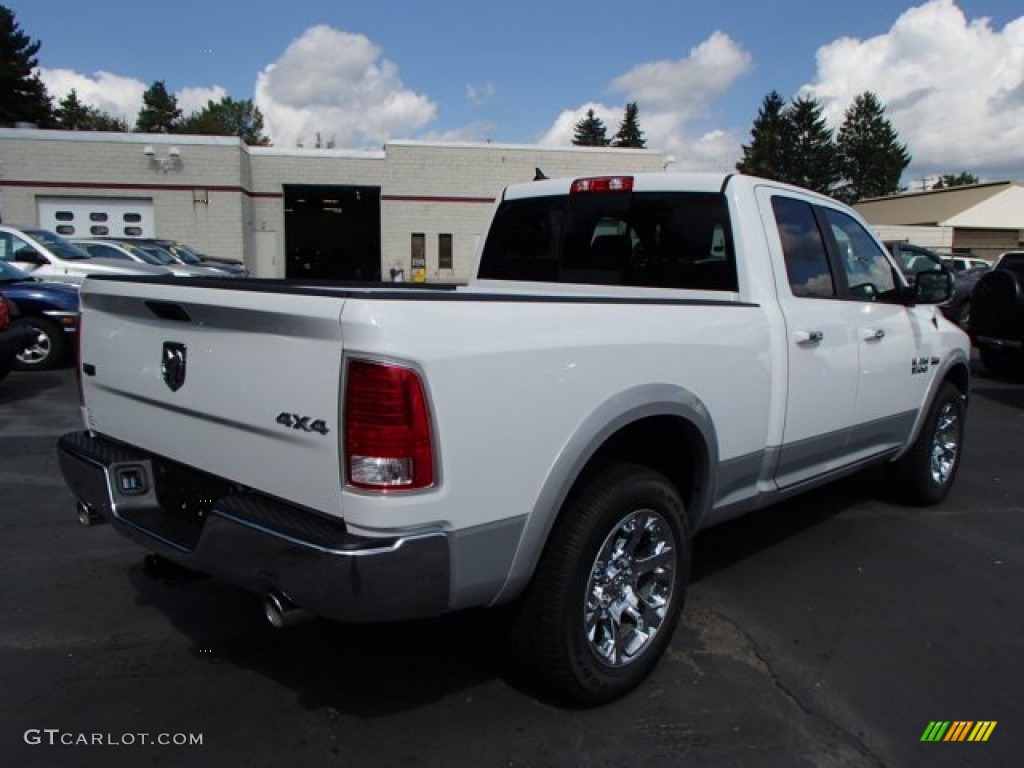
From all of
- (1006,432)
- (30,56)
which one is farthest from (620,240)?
(30,56)

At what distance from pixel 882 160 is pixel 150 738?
4301 inches

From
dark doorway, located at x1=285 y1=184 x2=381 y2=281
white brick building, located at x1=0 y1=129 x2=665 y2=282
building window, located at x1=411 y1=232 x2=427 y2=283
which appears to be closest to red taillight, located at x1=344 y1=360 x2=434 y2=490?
white brick building, located at x1=0 y1=129 x2=665 y2=282

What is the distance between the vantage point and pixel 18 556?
4.27m

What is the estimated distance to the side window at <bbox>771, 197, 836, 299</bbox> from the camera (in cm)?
390

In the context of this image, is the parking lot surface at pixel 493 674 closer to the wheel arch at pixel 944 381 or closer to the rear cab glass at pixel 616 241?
the wheel arch at pixel 944 381

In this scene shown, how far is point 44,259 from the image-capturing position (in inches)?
486

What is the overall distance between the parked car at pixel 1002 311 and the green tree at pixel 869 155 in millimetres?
94218

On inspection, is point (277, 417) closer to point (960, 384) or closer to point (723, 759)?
point (723, 759)

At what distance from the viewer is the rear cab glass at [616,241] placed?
3.86 m

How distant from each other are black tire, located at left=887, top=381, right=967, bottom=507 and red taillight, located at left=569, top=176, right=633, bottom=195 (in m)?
2.56

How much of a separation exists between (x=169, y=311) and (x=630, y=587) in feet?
6.31

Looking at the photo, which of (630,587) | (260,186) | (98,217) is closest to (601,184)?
(630,587)

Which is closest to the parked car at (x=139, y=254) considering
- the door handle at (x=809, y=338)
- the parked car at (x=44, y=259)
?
the parked car at (x=44, y=259)

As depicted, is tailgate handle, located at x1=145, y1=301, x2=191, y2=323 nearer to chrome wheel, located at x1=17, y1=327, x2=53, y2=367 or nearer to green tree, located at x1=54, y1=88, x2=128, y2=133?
chrome wheel, located at x1=17, y1=327, x2=53, y2=367
